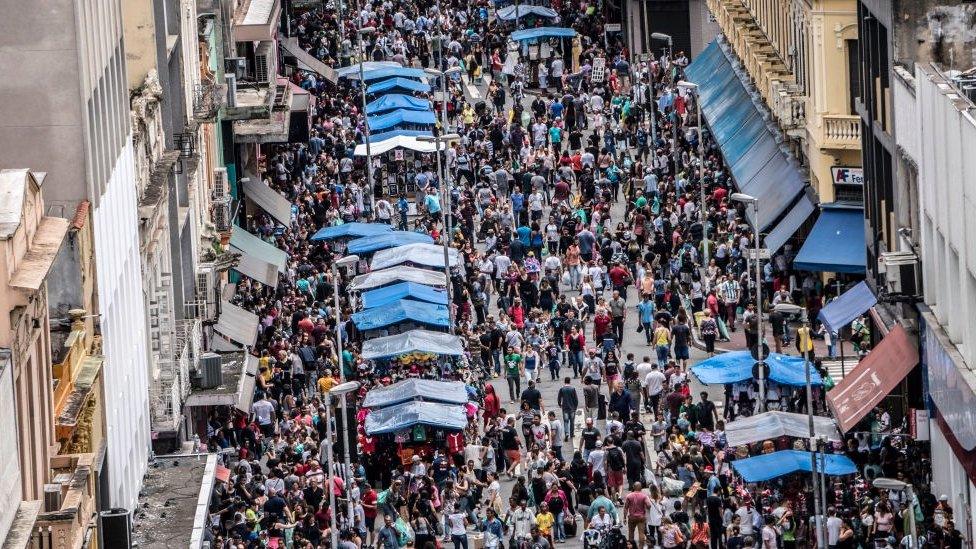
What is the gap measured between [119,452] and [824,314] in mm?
23751

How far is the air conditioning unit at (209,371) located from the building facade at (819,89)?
20388mm

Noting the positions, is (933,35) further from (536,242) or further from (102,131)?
(536,242)

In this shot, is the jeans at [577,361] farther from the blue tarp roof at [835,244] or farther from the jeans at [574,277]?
the jeans at [574,277]

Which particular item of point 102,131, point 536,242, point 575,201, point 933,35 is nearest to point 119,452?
point 102,131

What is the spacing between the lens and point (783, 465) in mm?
55656

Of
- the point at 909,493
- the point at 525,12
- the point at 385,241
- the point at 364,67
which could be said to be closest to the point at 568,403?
the point at 909,493

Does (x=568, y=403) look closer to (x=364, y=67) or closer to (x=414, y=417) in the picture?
(x=414, y=417)

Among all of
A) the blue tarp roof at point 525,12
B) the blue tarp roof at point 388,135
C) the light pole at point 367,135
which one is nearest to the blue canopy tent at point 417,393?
the light pole at point 367,135

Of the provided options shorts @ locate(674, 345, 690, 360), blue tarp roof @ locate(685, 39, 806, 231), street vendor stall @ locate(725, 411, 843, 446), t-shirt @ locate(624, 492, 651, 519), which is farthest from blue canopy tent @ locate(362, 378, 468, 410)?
blue tarp roof @ locate(685, 39, 806, 231)

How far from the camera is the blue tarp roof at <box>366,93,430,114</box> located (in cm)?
10331

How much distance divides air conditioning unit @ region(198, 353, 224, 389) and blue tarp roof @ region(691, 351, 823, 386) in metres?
11.3

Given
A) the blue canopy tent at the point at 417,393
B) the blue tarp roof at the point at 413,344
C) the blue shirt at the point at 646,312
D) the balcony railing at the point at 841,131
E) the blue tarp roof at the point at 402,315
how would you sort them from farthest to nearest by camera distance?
the balcony railing at the point at 841,131
the blue shirt at the point at 646,312
the blue tarp roof at the point at 402,315
the blue tarp roof at the point at 413,344
the blue canopy tent at the point at 417,393

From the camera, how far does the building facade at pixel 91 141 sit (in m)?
46.6

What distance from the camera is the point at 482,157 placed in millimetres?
95188
